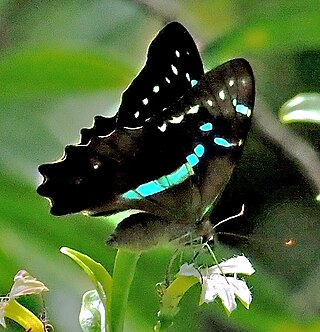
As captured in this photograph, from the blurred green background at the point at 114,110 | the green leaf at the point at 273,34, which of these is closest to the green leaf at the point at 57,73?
the blurred green background at the point at 114,110

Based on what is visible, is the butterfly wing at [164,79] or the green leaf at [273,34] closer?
the butterfly wing at [164,79]

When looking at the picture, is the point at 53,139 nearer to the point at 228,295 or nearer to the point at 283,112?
the point at 283,112

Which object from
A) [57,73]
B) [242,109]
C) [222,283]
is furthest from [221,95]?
[57,73]

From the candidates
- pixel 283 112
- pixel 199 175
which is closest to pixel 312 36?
pixel 283 112

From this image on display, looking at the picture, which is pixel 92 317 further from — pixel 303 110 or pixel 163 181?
pixel 303 110

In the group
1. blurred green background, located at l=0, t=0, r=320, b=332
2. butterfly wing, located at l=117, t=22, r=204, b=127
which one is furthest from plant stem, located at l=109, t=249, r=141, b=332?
blurred green background, located at l=0, t=0, r=320, b=332

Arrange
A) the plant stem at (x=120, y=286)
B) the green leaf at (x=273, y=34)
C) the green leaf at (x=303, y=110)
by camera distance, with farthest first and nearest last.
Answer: the green leaf at (x=273, y=34), the green leaf at (x=303, y=110), the plant stem at (x=120, y=286)

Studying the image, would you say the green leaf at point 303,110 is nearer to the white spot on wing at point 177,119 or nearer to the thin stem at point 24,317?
the white spot on wing at point 177,119
